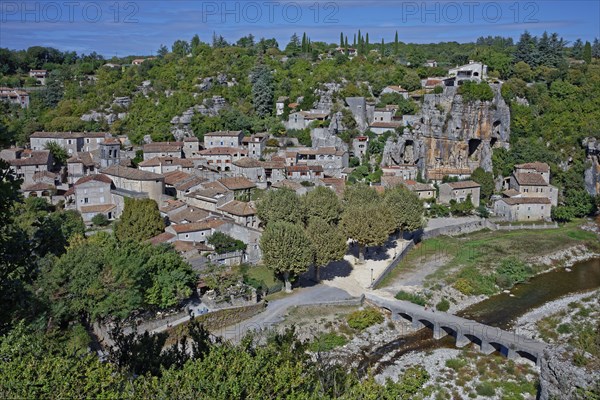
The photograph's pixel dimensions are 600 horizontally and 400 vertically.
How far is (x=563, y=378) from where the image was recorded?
13898 mm

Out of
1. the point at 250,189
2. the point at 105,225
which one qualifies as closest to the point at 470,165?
the point at 250,189

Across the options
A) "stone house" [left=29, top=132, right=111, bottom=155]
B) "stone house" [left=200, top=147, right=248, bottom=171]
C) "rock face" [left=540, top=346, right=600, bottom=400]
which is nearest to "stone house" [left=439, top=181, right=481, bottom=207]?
"stone house" [left=200, top=147, right=248, bottom=171]

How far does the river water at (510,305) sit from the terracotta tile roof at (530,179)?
10.3m

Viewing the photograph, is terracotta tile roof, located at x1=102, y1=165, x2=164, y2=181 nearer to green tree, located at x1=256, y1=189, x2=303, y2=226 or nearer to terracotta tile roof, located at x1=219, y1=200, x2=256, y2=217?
terracotta tile roof, located at x1=219, y1=200, x2=256, y2=217

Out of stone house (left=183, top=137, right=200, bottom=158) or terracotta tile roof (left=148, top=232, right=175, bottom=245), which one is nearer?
terracotta tile roof (left=148, top=232, right=175, bottom=245)

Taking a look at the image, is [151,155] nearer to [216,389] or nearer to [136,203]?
[136,203]

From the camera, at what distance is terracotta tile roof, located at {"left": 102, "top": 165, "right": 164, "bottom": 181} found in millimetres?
39406

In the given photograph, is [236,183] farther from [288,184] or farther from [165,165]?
[165,165]

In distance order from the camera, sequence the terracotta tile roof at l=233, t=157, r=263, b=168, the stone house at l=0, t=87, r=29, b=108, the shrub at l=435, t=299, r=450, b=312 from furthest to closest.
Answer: the stone house at l=0, t=87, r=29, b=108, the terracotta tile roof at l=233, t=157, r=263, b=168, the shrub at l=435, t=299, r=450, b=312

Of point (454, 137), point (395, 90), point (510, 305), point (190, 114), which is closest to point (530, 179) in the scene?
point (454, 137)

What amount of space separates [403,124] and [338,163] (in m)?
10.9

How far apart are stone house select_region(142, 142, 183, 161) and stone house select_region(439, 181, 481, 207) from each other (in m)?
25.5

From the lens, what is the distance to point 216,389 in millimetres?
10250

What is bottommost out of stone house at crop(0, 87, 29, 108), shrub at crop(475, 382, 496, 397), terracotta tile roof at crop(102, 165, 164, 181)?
shrub at crop(475, 382, 496, 397)
